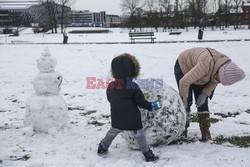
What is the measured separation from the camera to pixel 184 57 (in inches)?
177

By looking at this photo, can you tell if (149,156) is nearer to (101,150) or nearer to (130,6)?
(101,150)

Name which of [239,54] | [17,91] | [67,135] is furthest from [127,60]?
[239,54]

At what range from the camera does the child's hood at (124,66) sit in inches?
150

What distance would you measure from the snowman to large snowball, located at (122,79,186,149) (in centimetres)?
149

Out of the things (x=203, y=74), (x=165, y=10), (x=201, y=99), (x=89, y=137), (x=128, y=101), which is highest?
(x=165, y=10)

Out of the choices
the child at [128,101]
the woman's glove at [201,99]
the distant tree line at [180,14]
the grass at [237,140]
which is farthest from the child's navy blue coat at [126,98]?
the distant tree line at [180,14]

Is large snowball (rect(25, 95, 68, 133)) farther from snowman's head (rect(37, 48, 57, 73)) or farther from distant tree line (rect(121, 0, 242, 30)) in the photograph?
distant tree line (rect(121, 0, 242, 30))

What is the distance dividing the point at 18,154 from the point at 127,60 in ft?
6.88

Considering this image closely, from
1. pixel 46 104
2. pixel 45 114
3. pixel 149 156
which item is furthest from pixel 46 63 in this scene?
pixel 149 156

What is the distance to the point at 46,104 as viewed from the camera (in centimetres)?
510

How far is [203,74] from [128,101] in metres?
1.08

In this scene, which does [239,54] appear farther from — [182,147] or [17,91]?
[182,147]

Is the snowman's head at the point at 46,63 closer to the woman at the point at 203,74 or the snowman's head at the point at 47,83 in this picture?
the snowman's head at the point at 47,83

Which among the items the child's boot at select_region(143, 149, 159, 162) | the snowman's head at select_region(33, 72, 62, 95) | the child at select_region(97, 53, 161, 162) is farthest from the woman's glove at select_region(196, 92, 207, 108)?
the snowman's head at select_region(33, 72, 62, 95)
